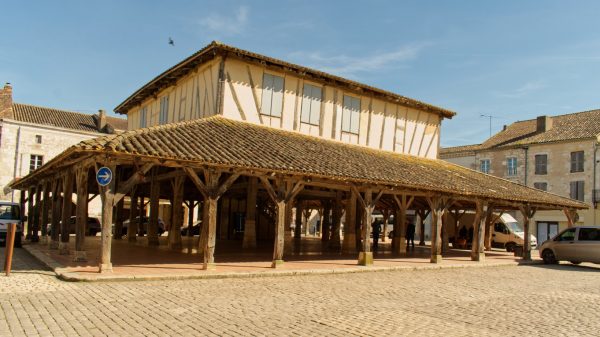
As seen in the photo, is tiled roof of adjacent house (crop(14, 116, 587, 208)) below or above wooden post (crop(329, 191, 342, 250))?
above

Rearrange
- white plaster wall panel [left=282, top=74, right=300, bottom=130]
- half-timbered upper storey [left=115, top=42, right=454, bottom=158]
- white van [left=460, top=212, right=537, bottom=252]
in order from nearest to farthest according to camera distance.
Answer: half-timbered upper storey [left=115, top=42, right=454, bottom=158] < white plaster wall panel [left=282, top=74, right=300, bottom=130] < white van [left=460, top=212, right=537, bottom=252]

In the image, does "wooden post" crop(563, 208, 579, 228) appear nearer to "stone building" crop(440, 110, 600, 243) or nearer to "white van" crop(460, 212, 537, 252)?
"white van" crop(460, 212, 537, 252)

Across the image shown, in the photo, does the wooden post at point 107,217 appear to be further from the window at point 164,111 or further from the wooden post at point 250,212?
the window at point 164,111

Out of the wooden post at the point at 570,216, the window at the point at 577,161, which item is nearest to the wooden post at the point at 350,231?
the wooden post at the point at 570,216

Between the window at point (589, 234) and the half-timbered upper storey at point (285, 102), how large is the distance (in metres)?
6.61

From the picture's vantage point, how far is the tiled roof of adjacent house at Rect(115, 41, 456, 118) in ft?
49.8

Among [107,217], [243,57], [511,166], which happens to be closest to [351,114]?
[243,57]

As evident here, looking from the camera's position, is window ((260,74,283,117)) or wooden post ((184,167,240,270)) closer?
wooden post ((184,167,240,270))

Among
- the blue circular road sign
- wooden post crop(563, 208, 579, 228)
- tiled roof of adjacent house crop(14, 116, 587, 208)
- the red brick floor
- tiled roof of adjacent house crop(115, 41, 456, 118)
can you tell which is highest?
tiled roof of adjacent house crop(115, 41, 456, 118)

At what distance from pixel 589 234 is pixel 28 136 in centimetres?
3309

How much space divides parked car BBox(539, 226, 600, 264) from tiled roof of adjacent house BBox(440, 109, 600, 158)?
1748cm

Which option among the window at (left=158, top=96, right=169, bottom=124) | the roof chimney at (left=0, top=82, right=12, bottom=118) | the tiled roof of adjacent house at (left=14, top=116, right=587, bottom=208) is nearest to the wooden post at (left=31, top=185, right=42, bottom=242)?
the tiled roof of adjacent house at (left=14, top=116, right=587, bottom=208)

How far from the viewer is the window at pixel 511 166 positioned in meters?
37.5

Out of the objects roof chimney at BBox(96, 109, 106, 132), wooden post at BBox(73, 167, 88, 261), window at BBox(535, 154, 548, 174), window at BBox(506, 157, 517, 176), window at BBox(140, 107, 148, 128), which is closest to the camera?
wooden post at BBox(73, 167, 88, 261)
